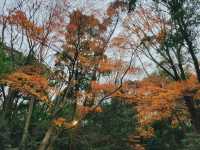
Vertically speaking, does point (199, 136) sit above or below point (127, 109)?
below

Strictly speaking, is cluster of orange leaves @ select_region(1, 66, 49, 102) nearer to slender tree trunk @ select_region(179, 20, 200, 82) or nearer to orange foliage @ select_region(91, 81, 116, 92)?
orange foliage @ select_region(91, 81, 116, 92)

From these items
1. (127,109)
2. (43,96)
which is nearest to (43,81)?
(43,96)

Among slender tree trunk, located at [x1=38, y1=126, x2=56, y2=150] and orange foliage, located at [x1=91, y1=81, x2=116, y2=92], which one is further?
orange foliage, located at [x1=91, y1=81, x2=116, y2=92]

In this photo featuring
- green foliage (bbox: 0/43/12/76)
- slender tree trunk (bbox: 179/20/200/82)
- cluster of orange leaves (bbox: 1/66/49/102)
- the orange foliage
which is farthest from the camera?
the orange foliage

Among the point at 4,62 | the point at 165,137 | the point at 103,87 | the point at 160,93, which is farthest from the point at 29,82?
the point at 165,137

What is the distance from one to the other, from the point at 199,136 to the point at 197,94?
5.04 ft

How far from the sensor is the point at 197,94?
13320mm

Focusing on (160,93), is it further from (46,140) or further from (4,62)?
(4,62)

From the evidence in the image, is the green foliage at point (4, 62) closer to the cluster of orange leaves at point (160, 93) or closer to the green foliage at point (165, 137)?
the cluster of orange leaves at point (160, 93)

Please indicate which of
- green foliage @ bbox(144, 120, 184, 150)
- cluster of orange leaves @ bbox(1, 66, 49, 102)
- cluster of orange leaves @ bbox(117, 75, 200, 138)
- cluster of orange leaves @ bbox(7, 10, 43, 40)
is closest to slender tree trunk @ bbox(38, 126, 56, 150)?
cluster of orange leaves @ bbox(1, 66, 49, 102)

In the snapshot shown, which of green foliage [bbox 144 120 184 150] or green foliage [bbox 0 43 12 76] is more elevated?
green foliage [bbox 0 43 12 76]

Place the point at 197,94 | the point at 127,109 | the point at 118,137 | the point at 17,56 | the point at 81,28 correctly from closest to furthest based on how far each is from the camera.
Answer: the point at 197,94 → the point at 81,28 → the point at 17,56 → the point at 118,137 → the point at 127,109

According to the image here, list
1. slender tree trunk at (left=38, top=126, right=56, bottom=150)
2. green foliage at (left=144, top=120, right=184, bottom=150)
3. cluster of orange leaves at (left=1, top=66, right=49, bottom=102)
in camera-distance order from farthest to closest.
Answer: green foliage at (left=144, top=120, right=184, bottom=150) < slender tree trunk at (left=38, top=126, right=56, bottom=150) < cluster of orange leaves at (left=1, top=66, right=49, bottom=102)

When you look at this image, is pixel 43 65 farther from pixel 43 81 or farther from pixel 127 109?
pixel 127 109
